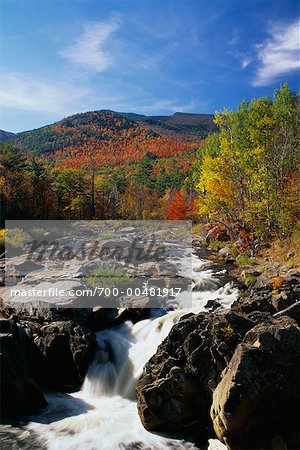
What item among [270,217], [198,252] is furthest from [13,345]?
[198,252]

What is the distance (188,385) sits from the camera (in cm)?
801

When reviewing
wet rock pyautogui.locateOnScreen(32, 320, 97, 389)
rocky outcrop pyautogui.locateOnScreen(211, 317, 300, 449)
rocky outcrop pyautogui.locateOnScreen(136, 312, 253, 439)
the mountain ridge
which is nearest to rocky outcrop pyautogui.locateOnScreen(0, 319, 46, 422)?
wet rock pyautogui.locateOnScreen(32, 320, 97, 389)

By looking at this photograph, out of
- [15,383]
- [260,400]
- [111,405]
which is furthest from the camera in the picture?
[111,405]

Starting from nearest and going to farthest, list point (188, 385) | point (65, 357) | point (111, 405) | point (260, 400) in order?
point (260, 400), point (188, 385), point (111, 405), point (65, 357)

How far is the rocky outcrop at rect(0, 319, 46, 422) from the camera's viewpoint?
8758 mm

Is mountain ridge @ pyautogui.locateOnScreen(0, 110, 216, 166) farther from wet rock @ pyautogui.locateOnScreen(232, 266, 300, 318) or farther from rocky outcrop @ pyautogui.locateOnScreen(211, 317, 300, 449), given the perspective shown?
rocky outcrop @ pyautogui.locateOnScreen(211, 317, 300, 449)

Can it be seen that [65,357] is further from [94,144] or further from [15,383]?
[94,144]

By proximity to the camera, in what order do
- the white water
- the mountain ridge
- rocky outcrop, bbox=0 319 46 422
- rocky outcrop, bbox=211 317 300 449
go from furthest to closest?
the mountain ridge < rocky outcrop, bbox=0 319 46 422 < the white water < rocky outcrop, bbox=211 317 300 449

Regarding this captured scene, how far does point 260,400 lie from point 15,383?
581cm

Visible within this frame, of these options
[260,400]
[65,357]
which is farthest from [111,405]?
[260,400]

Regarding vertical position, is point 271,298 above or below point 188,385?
above

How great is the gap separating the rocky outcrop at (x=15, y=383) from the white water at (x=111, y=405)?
0.46m

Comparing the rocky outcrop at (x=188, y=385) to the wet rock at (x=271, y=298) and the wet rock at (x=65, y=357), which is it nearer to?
the wet rock at (x=271, y=298)

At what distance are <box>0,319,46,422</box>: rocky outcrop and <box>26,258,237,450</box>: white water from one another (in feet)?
1.50
